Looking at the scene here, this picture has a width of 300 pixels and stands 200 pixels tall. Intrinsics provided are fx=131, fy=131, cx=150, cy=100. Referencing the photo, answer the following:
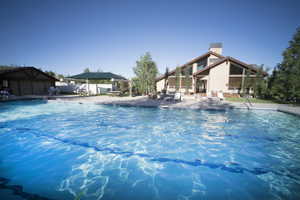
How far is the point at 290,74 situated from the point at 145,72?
15.1 m

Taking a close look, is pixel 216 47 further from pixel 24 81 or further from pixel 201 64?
pixel 24 81

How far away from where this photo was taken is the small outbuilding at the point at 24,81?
56.4 ft

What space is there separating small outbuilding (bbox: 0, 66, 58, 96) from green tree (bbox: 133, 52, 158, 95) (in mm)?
15351

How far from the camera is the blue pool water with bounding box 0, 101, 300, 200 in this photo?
2.92 meters

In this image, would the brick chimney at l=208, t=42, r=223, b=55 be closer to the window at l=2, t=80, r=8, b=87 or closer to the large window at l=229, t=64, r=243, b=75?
the large window at l=229, t=64, r=243, b=75

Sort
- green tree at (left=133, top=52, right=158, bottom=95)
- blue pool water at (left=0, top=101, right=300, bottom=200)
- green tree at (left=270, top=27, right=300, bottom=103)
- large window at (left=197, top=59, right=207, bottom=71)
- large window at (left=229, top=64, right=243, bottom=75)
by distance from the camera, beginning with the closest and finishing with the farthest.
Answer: blue pool water at (left=0, top=101, right=300, bottom=200)
green tree at (left=270, top=27, right=300, bottom=103)
green tree at (left=133, top=52, right=158, bottom=95)
large window at (left=229, top=64, right=243, bottom=75)
large window at (left=197, top=59, right=207, bottom=71)

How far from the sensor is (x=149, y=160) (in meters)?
4.17

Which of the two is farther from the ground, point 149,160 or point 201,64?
point 201,64

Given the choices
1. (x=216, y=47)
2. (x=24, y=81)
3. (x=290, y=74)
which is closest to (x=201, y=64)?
(x=216, y=47)

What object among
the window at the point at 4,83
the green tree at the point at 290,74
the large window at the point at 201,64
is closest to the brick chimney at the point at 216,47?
the large window at the point at 201,64

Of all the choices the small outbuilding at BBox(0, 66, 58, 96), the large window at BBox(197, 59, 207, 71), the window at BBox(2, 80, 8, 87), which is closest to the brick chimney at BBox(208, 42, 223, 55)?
the large window at BBox(197, 59, 207, 71)

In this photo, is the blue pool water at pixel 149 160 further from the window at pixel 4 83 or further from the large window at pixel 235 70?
the window at pixel 4 83

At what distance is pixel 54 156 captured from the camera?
4273mm

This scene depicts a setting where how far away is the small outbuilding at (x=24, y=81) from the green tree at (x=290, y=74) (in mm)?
30765
